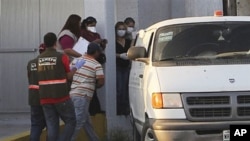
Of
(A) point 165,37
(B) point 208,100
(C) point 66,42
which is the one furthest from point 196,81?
(C) point 66,42

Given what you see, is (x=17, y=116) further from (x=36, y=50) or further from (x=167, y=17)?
(x=167, y=17)

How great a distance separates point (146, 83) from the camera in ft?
24.2

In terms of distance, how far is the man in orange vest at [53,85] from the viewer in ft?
25.5

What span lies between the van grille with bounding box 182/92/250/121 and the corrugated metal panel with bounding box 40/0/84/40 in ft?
18.9

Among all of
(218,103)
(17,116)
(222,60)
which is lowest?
(17,116)

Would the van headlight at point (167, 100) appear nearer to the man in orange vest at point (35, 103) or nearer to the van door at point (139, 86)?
the van door at point (139, 86)

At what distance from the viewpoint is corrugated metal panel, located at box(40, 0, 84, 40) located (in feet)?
39.0

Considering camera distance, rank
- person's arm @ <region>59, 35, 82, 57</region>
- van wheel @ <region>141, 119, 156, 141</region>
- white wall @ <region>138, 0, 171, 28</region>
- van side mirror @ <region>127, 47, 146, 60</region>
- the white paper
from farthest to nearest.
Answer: white wall @ <region>138, 0, 171, 28</region>, person's arm @ <region>59, 35, 82, 57</region>, the white paper, van side mirror @ <region>127, 47, 146, 60</region>, van wheel @ <region>141, 119, 156, 141</region>

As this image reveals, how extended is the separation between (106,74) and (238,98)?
4.64 meters

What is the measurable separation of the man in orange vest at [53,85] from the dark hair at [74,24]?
2.29 m

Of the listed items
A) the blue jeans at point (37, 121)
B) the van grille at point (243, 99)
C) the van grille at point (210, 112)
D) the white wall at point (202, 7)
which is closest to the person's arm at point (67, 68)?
the blue jeans at point (37, 121)

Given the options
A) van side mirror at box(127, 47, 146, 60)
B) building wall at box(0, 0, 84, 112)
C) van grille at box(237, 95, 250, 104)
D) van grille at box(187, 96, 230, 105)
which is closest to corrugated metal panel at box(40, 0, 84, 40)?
building wall at box(0, 0, 84, 112)

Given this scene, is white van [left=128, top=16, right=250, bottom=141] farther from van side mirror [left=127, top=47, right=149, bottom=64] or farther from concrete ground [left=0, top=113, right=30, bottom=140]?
concrete ground [left=0, top=113, right=30, bottom=140]

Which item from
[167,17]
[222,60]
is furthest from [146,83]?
[167,17]
